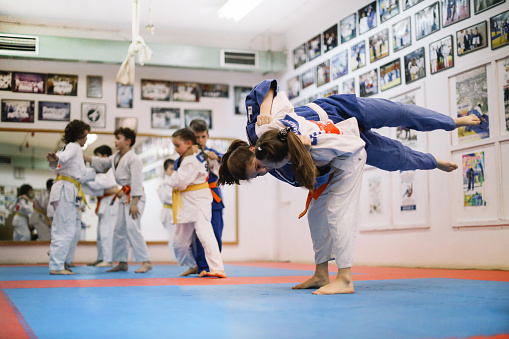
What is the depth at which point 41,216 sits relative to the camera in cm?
764

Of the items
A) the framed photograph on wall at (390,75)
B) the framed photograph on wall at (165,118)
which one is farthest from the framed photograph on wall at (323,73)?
the framed photograph on wall at (165,118)

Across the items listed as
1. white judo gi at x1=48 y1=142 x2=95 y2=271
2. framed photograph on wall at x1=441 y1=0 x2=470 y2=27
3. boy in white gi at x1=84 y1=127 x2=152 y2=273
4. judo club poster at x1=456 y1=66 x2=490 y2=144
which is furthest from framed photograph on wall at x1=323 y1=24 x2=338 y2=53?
white judo gi at x1=48 y1=142 x2=95 y2=271

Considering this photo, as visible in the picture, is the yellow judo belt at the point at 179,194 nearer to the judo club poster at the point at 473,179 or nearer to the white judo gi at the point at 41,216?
the judo club poster at the point at 473,179

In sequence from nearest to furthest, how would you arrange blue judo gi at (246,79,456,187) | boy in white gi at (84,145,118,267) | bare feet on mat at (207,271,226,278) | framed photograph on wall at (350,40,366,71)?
blue judo gi at (246,79,456,187), bare feet on mat at (207,271,226,278), framed photograph on wall at (350,40,366,71), boy in white gi at (84,145,118,267)

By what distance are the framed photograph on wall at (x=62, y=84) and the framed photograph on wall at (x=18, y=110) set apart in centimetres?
37

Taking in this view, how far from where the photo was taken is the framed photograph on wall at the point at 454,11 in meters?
4.96

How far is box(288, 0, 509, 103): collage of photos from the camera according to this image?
4.85 m

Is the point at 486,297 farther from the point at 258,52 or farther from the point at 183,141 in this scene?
the point at 258,52

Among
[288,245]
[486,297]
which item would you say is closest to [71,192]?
[486,297]

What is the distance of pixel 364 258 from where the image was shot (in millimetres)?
6387

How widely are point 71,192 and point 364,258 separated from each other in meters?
3.50

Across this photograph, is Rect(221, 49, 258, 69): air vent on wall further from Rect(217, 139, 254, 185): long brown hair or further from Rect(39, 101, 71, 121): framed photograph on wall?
Rect(217, 139, 254, 185): long brown hair

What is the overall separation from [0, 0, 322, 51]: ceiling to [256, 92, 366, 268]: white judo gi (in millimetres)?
5095

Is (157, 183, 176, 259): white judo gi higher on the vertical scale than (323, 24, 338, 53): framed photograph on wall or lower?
lower
